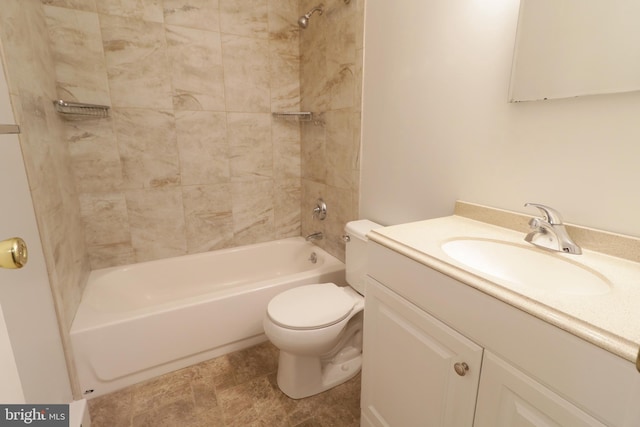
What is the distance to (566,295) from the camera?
1.99 feet

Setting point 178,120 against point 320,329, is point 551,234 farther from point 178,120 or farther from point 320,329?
point 178,120

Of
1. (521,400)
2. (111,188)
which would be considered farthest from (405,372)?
(111,188)

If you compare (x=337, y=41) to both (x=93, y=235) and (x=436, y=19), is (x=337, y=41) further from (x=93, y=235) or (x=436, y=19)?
(x=93, y=235)

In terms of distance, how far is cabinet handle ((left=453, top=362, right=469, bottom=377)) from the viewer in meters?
0.73

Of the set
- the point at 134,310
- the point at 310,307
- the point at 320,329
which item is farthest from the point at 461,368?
the point at 134,310

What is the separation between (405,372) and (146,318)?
1271mm

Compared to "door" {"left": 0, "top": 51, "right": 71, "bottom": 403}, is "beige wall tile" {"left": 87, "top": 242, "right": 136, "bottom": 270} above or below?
below

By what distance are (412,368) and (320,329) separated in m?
0.50

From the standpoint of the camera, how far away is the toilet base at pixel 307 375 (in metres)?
1.45

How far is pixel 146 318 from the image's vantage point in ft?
4.99

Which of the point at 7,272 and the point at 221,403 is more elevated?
the point at 7,272

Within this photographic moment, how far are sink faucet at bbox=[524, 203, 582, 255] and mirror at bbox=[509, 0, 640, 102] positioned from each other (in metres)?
0.35

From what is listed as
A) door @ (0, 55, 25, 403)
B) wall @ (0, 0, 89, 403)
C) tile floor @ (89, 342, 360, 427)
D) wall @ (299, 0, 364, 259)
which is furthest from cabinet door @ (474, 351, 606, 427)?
wall @ (299, 0, 364, 259)

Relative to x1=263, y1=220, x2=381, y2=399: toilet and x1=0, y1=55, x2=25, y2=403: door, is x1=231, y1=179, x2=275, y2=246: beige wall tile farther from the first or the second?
x1=0, y1=55, x2=25, y2=403: door
